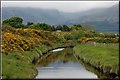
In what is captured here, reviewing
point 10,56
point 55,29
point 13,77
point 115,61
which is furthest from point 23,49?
point 55,29

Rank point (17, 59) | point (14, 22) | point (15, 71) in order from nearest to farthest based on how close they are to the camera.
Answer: point (15, 71) < point (17, 59) < point (14, 22)

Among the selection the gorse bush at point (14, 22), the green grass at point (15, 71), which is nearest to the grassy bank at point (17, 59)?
the green grass at point (15, 71)

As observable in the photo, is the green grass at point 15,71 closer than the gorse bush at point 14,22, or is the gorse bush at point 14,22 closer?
the green grass at point 15,71

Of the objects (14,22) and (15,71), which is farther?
(14,22)

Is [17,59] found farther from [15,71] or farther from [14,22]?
[14,22]

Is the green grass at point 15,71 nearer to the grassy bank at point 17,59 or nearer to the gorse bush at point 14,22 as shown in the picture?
the grassy bank at point 17,59

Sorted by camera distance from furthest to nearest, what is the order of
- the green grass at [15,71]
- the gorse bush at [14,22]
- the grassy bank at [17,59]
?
the gorse bush at [14,22]
the grassy bank at [17,59]
the green grass at [15,71]

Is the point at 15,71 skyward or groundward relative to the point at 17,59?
groundward

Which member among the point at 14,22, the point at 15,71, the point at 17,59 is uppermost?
the point at 14,22

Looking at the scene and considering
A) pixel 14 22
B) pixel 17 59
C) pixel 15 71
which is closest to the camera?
pixel 15 71

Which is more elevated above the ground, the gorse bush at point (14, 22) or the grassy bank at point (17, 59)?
the gorse bush at point (14, 22)

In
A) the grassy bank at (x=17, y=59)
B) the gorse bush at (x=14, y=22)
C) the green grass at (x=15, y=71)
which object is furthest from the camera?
the gorse bush at (x=14, y=22)

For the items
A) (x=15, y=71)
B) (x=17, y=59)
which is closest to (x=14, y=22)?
(x=17, y=59)

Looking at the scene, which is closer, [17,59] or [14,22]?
[17,59]
